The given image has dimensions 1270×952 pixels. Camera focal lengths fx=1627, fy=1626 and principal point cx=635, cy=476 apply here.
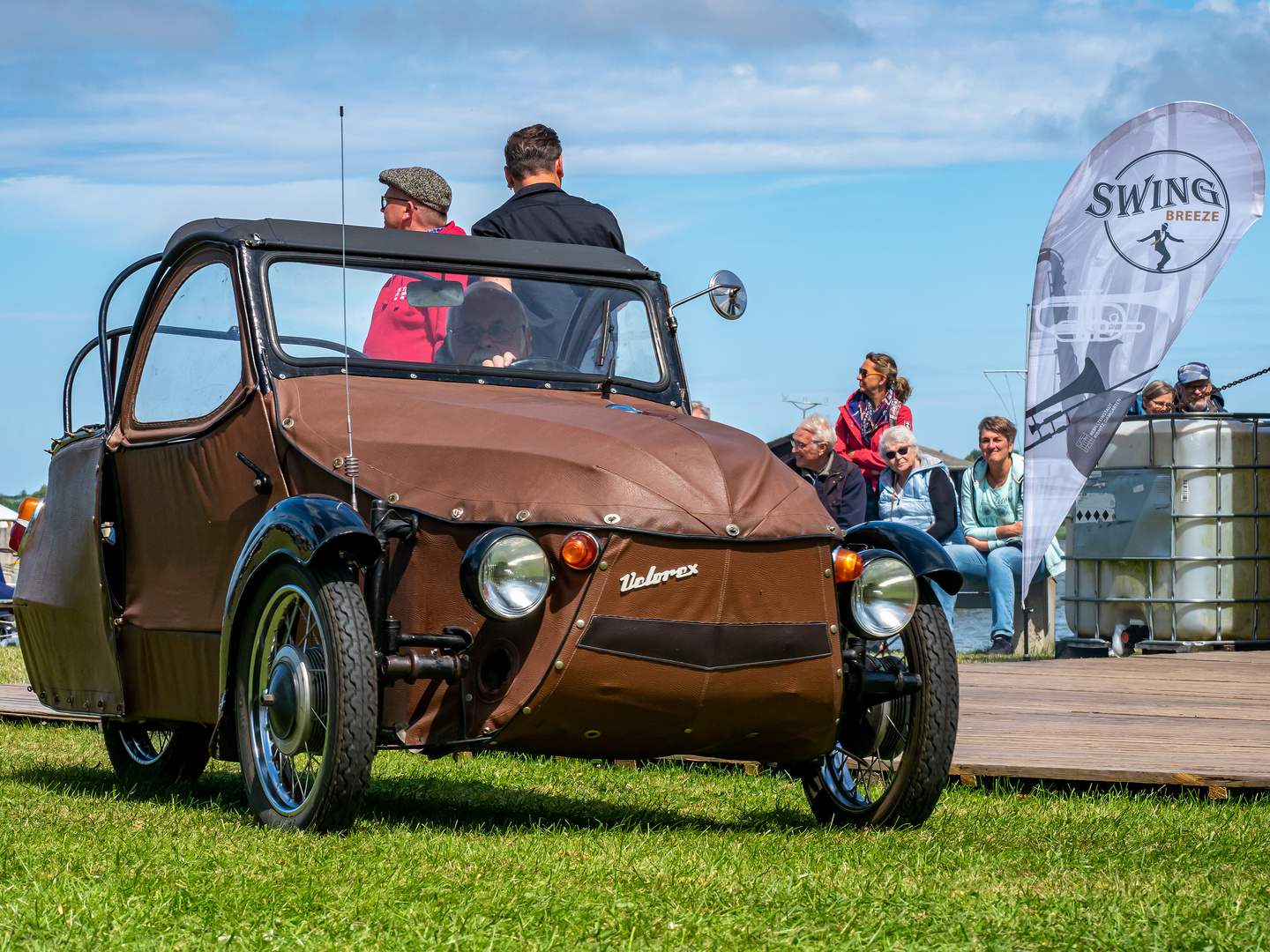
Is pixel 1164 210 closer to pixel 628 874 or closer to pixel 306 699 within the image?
pixel 306 699

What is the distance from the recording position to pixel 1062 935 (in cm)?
337

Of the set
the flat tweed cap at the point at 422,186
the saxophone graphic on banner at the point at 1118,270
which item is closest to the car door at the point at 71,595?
the flat tweed cap at the point at 422,186

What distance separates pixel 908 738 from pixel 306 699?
1.82 m

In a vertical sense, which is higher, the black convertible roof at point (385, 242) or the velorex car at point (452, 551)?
the black convertible roof at point (385, 242)

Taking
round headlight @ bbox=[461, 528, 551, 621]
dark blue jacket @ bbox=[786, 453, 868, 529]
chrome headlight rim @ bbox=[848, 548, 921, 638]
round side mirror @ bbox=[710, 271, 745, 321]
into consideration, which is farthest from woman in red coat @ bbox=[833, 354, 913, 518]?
round headlight @ bbox=[461, 528, 551, 621]

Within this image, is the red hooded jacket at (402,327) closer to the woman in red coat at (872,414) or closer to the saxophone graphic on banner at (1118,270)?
the woman in red coat at (872,414)

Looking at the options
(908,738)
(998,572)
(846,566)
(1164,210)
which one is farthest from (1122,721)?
(998,572)

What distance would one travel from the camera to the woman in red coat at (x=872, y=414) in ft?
39.1

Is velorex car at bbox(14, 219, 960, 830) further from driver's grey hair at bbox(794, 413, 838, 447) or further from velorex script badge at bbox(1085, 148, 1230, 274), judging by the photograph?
velorex script badge at bbox(1085, 148, 1230, 274)

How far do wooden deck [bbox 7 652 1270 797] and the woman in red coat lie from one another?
226cm

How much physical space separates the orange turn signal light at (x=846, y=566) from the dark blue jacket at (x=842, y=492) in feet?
16.9

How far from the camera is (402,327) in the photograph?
577 centimetres

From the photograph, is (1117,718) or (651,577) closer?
(651,577)

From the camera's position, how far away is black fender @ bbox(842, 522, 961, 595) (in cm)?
504
